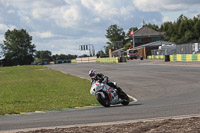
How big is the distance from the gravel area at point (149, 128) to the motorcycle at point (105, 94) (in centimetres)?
505

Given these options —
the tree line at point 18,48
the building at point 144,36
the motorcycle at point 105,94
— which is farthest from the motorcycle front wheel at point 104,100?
the tree line at point 18,48

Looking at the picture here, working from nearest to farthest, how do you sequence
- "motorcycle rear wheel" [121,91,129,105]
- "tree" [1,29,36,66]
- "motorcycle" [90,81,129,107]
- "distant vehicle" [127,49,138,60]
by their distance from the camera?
"motorcycle" [90,81,129,107] → "motorcycle rear wheel" [121,91,129,105] → "distant vehicle" [127,49,138,60] → "tree" [1,29,36,66]

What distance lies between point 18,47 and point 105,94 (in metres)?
161

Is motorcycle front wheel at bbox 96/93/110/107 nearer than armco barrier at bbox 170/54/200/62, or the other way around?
motorcycle front wheel at bbox 96/93/110/107

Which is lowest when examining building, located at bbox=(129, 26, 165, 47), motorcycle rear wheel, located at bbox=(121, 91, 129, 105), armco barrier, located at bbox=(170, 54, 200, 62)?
motorcycle rear wheel, located at bbox=(121, 91, 129, 105)

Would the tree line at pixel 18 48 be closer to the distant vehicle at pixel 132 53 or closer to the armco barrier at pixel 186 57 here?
the distant vehicle at pixel 132 53

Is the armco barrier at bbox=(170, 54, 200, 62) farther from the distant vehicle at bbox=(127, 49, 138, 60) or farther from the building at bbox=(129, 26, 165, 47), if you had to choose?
the building at bbox=(129, 26, 165, 47)

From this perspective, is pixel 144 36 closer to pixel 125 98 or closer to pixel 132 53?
pixel 132 53

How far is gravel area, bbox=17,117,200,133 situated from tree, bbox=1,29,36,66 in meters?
154

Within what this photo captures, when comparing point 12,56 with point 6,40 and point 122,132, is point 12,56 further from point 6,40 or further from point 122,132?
point 122,132

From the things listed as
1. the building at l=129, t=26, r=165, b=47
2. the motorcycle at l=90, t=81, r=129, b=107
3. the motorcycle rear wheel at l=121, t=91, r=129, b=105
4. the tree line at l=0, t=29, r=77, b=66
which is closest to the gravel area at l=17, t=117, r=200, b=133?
the motorcycle at l=90, t=81, r=129, b=107

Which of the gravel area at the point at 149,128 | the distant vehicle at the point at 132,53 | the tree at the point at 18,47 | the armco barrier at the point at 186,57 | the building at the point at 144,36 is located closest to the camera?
the gravel area at the point at 149,128

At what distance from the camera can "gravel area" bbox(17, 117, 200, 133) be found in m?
7.63

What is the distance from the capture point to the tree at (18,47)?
16500 cm
